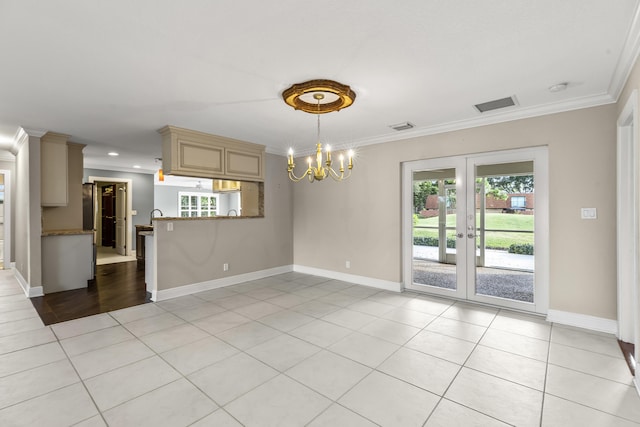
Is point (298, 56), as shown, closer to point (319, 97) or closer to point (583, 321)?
point (319, 97)

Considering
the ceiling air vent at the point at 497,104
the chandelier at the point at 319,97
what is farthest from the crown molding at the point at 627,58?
the chandelier at the point at 319,97

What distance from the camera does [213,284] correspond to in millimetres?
5016

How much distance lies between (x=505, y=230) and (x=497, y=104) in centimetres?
159

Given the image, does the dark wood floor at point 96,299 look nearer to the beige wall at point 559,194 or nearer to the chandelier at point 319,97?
the chandelier at point 319,97

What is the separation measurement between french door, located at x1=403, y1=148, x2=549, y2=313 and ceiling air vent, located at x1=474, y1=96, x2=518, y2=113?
0.66 metres

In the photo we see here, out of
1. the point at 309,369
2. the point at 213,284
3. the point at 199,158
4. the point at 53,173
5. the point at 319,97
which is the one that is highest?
the point at 319,97

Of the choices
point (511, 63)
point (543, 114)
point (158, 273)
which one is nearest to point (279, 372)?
point (158, 273)

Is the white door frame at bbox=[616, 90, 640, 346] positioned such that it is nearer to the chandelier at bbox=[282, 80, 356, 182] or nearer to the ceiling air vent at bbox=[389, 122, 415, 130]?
the ceiling air vent at bbox=[389, 122, 415, 130]

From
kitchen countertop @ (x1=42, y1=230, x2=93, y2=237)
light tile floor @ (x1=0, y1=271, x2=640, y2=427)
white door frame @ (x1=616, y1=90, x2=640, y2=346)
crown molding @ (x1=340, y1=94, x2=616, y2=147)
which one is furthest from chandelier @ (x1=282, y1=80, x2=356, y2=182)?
kitchen countertop @ (x1=42, y1=230, x2=93, y2=237)

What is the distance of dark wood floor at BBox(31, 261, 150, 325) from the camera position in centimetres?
380

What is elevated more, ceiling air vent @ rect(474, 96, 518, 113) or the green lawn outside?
ceiling air vent @ rect(474, 96, 518, 113)

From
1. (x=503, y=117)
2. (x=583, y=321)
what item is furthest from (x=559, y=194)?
(x=583, y=321)

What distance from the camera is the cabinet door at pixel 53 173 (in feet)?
15.0

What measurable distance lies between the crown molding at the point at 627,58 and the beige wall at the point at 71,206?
702cm
